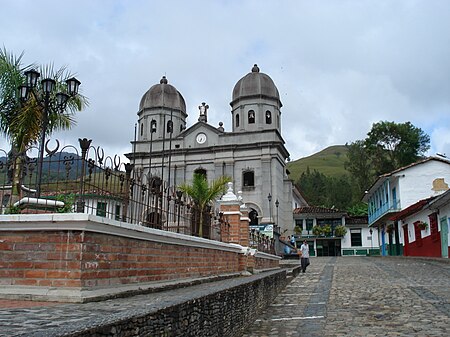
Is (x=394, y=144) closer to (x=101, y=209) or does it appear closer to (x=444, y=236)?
(x=444, y=236)

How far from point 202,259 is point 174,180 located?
28.3 metres

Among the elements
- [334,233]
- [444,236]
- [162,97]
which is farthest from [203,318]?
[334,233]

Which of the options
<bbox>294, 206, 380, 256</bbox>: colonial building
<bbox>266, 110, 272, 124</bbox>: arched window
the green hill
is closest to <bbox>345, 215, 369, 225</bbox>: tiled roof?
<bbox>294, 206, 380, 256</bbox>: colonial building

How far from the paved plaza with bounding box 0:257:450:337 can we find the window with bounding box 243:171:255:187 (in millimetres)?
22192

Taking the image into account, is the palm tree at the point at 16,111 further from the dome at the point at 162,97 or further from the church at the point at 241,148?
the dome at the point at 162,97

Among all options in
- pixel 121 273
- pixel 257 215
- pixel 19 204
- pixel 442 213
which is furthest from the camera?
pixel 257 215

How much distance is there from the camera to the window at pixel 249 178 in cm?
3534

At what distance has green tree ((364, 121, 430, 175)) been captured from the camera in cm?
4400

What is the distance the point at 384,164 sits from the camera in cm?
4538

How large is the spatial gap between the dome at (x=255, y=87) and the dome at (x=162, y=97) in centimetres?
505

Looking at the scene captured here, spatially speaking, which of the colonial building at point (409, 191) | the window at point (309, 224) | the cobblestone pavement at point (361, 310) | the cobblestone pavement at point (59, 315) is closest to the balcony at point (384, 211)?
the colonial building at point (409, 191)

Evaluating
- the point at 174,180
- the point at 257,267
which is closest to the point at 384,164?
the point at 174,180

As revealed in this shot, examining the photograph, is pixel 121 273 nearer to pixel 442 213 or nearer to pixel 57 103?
pixel 57 103

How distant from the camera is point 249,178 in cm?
3572
